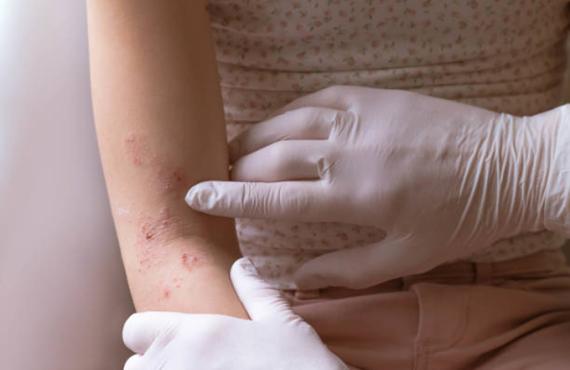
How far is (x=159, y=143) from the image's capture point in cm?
90

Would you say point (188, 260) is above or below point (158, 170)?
below

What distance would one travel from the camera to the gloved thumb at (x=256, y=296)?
0.83m

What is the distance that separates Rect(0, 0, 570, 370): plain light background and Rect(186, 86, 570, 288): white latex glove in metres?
0.20

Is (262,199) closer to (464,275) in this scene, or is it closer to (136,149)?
(136,149)

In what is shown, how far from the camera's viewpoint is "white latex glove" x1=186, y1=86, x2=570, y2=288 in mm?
932

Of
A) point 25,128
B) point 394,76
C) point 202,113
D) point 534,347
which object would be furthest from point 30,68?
point 534,347

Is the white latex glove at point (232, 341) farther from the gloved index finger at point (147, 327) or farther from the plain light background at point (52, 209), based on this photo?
the plain light background at point (52, 209)

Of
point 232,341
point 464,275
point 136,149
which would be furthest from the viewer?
point 464,275

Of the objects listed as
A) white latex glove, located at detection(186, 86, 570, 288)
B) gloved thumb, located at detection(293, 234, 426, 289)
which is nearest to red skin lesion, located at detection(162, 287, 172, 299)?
white latex glove, located at detection(186, 86, 570, 288)

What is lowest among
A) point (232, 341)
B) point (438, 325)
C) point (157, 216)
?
point (438, 325)

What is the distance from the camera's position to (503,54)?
1.07 metres

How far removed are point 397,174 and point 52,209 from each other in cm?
43

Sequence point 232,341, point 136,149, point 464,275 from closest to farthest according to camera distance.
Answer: point 232,341 < point 136,149 < point 464,275

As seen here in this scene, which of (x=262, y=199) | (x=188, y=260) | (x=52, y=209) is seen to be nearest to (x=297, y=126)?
(x=262, y=199)
